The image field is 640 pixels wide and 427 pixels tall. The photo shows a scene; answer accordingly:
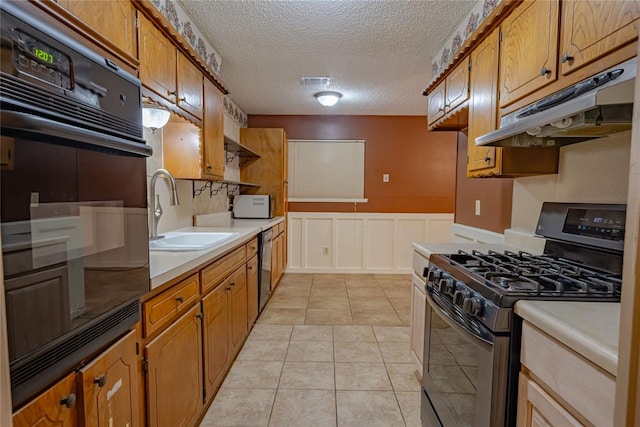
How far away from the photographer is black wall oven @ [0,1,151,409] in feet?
1.87

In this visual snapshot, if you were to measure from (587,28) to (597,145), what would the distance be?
1.78ft

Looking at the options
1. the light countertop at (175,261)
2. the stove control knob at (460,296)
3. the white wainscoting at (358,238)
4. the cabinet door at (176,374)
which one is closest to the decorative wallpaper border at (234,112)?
the white wainscoting at (358,238)

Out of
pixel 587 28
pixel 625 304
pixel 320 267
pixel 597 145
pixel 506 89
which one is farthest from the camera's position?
pixel 320 267

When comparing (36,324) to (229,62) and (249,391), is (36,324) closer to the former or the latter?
(249,391)

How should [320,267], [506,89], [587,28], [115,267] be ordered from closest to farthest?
[115,267] → [587,28] → [506,89] → [320,267]

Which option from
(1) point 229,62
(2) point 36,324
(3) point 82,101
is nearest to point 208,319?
(2) point 36,324

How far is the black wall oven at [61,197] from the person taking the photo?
1.87ft

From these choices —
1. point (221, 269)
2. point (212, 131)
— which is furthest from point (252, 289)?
point (212, 131)

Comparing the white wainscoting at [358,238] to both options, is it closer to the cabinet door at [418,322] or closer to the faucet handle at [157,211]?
the cabinet door at [418,322]

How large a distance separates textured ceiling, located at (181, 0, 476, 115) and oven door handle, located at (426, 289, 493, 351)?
184 cm

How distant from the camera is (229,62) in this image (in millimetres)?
2961

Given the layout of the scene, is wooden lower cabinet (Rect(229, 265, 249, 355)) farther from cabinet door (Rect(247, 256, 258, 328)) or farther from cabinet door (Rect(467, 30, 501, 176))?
cabinet door (Rect(467, 30, 501, 176))

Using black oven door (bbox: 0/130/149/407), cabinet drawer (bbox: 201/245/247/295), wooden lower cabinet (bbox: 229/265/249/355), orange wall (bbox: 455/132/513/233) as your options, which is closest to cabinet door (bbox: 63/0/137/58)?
black oven door (bbox: 0/130/149/407)

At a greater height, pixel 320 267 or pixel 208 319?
pixel 208 319
